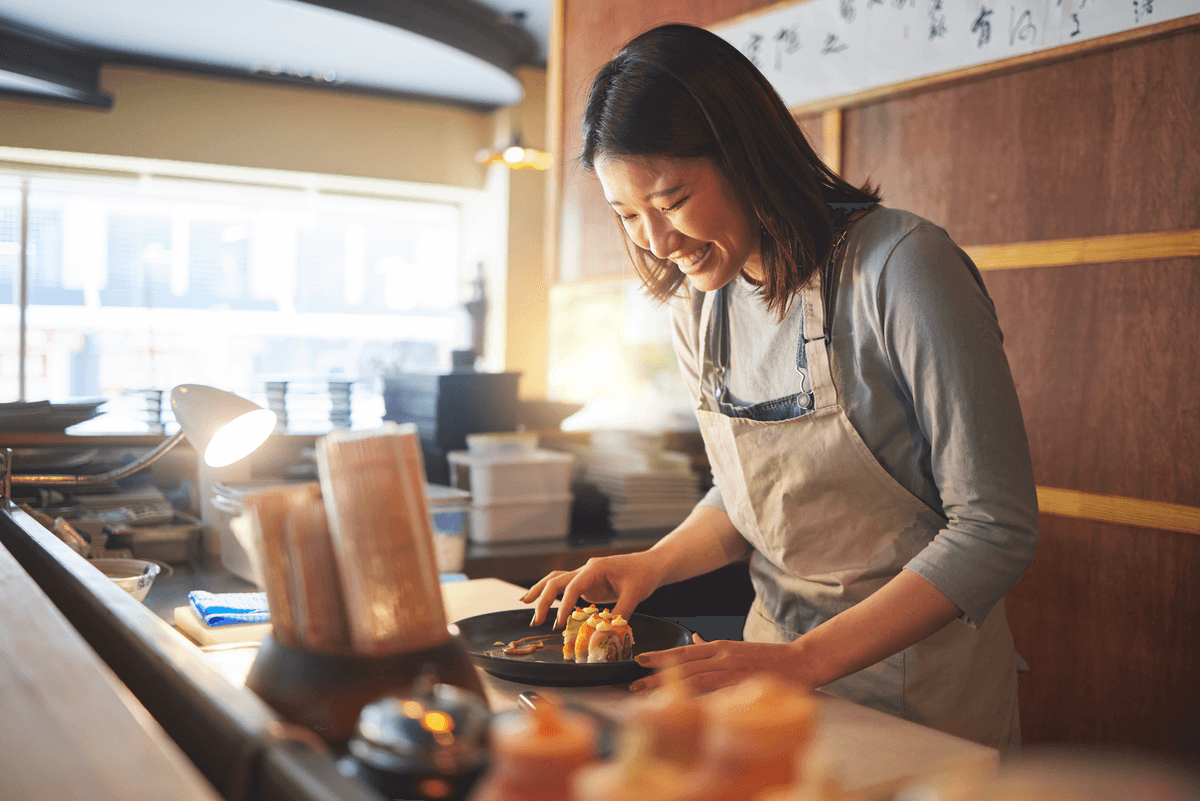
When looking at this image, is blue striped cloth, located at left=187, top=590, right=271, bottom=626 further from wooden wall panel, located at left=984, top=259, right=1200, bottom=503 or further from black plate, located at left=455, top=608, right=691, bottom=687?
wooden wall panel, located at left=984, top=259, right=1200, bottom=503

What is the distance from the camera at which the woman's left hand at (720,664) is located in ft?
3.21

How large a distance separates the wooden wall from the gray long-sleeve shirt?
3.05 ft

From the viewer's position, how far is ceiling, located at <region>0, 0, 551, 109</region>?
5074 millimetres

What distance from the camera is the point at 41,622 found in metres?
0.84

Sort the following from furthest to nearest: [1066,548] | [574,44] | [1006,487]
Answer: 1. [574,44]
2. [1066,548]
3. [1006,487]

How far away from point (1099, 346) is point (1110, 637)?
2.06 feet

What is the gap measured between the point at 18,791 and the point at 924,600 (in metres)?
0.93

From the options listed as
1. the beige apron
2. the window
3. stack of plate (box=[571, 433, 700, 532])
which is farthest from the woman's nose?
the window

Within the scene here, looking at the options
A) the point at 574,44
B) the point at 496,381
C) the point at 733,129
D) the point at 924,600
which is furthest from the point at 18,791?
the point at 574,44

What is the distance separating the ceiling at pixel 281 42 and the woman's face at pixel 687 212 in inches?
165

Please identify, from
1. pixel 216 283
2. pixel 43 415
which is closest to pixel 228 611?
pixel 43 415

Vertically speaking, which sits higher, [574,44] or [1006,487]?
[574,44]

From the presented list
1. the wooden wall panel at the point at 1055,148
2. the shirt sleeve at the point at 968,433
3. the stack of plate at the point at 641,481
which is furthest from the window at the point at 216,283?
the shirt sleeve at the point at 968,433

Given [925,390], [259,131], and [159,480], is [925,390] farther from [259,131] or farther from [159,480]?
[259,131]
